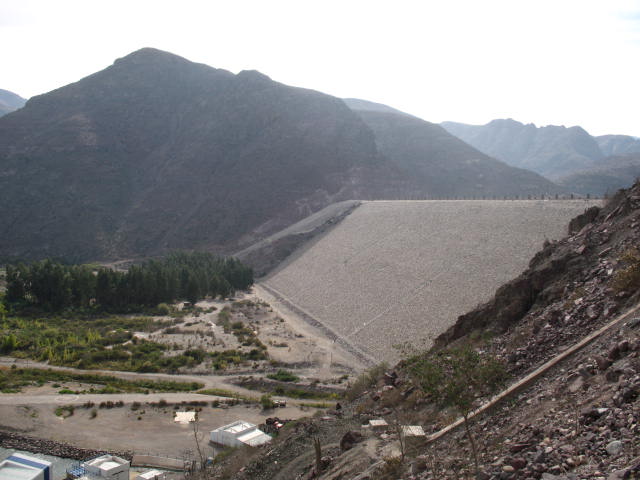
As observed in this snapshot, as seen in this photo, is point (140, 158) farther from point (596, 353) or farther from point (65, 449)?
point (596, 353)

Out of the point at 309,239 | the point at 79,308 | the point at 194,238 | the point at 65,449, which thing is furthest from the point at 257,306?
the point at 194,238

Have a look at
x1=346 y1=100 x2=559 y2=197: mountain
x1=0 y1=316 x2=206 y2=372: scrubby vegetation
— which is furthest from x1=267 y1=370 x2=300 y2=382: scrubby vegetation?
x1=346 y1=100 x2=559 y2=197: mountain

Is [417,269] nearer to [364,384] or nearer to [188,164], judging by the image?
[364,384]

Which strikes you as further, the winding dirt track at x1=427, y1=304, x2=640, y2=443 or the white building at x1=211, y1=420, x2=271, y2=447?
the white building at x1=211, y1=420, x2=271, y2=447

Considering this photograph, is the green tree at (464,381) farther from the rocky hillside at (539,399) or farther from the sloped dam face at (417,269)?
the sloped dam face at (417,269)

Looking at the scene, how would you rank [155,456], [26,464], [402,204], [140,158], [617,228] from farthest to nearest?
[140,158], [402,204], [155,456], [26,464], [617,228]

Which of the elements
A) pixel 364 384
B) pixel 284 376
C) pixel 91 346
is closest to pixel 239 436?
pixel 364 384

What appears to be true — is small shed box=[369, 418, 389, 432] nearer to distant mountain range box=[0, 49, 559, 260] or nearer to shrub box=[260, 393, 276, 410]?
shrub box=[260, 393, 276, 410]
